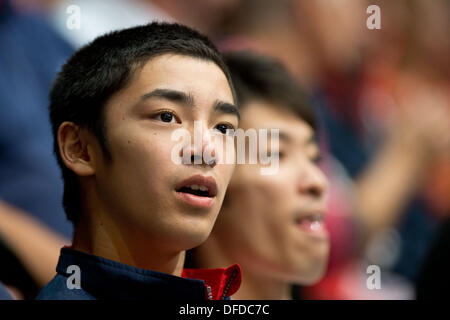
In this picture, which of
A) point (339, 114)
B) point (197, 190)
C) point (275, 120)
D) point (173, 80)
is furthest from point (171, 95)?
point (339, 114)

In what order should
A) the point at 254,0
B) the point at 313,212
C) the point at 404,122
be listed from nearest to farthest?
the point at 313,212 → the point at 254,0 → the point at 404,122

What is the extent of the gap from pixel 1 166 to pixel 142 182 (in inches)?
21.3

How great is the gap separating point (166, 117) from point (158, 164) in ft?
0.26

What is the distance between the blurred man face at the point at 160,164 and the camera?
38.6 inches

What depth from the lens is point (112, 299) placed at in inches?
38.9

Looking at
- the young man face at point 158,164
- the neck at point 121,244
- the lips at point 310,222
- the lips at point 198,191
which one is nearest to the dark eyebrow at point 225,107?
the young man face at point 158,164

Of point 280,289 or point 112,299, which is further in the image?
point 280,289

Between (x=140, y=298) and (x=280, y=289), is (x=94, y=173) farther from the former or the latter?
(x=280, y=289)

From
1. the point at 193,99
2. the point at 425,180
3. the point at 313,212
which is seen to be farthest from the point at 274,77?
the point at 425,180

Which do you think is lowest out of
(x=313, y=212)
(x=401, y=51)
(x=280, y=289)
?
(x=280, y=289)

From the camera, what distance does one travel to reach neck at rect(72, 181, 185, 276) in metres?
1.01

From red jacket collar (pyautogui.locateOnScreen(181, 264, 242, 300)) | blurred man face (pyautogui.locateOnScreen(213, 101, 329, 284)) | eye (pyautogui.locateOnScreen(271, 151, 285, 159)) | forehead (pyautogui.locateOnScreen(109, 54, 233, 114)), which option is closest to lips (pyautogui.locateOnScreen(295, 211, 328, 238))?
blurred man face (pyautogui.locateOnScreen(213, 101, 329, 284))

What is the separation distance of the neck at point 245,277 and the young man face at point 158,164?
1.07ft

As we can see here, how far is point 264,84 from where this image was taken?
1.41 metres
